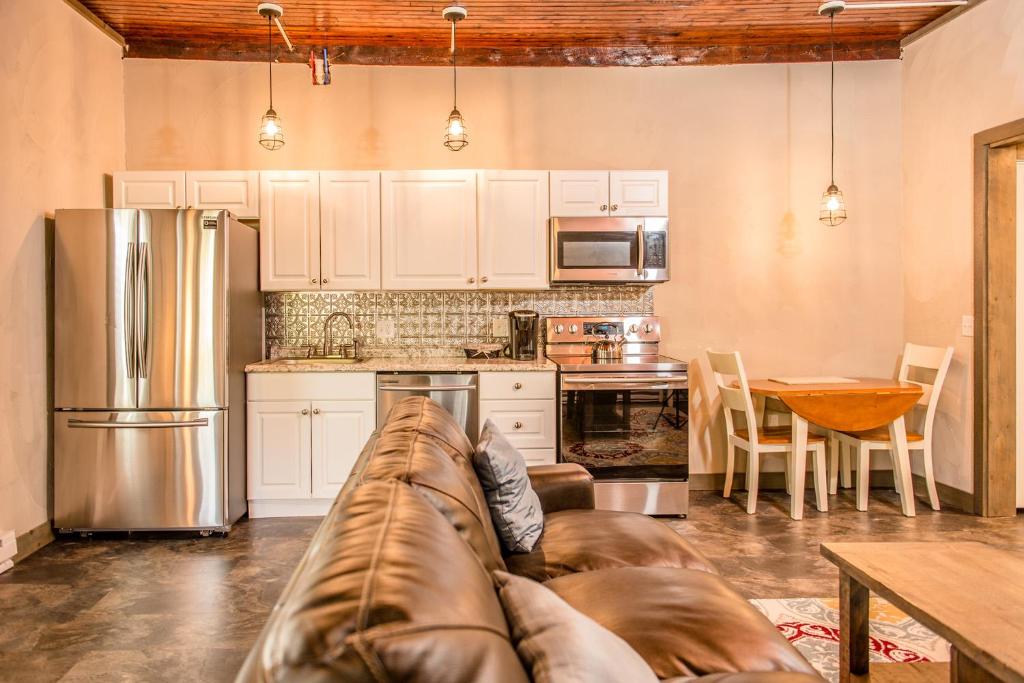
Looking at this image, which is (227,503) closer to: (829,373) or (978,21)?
(829,373)

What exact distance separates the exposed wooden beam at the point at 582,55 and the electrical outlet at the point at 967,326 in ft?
6.46

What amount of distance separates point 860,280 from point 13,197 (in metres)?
5.28

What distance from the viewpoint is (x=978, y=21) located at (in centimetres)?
390

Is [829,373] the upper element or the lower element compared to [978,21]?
lower

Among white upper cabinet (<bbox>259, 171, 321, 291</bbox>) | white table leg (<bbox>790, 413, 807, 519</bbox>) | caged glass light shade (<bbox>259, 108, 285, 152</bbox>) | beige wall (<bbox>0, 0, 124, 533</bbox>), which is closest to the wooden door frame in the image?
white table leg (<bbox>790, 413, 807, 519</bbox>)

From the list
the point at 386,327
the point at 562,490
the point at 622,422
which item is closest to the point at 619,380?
the point at 622,422

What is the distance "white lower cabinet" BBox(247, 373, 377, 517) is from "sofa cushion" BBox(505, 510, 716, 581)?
2050 mm

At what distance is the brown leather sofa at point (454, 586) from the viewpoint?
660 mm

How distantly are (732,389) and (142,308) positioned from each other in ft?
11.7

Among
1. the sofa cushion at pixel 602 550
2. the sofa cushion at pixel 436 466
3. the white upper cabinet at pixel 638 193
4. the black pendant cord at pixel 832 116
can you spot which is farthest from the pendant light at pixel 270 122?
the black pendant cord at pixel 832 116

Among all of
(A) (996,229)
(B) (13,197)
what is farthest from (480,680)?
(A) (996,229)

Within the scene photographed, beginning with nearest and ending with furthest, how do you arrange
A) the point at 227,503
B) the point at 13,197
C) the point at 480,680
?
the point at 480,680
the point at 13,197
the point at 227,503

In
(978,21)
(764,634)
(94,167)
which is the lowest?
(764,634)

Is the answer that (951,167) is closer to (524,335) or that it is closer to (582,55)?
(582,55)
